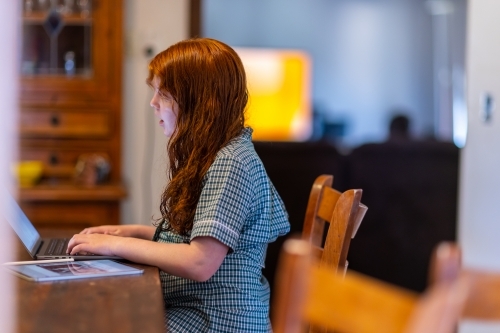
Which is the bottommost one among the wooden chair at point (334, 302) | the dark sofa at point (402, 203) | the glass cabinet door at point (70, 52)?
the dark sofa at point (402, 203)

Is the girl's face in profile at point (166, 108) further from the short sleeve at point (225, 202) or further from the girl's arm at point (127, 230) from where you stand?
the girl's arm at point (127, 230)

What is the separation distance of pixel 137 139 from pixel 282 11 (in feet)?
16.4

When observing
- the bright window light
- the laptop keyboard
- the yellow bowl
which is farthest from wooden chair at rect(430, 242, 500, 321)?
the bright window light

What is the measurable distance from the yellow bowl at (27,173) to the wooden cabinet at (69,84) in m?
0.13

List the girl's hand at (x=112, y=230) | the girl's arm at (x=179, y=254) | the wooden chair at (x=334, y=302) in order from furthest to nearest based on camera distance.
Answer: the girl's hand at (x=112, y=230) → the girl's arm at (x=179, y=254) → the wooden chair at (x=334, y=302)

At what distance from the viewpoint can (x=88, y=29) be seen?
11.0ft

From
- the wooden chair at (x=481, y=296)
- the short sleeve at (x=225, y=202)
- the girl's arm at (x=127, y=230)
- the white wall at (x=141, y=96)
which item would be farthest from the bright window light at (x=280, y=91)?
the wooden chair at (x=481, y=296)

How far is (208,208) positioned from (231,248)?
9cm

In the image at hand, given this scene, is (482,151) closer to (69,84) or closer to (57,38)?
(69,84)

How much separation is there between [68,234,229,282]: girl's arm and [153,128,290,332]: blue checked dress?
22 mm

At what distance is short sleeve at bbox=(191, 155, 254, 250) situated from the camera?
56.6 inches

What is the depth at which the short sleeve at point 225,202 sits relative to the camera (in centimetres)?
144

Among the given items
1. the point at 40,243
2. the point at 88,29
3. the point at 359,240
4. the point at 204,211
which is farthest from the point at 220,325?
the point at 88,29

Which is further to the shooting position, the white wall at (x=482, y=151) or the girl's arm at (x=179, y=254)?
the white wall at (x=482, y=151)
